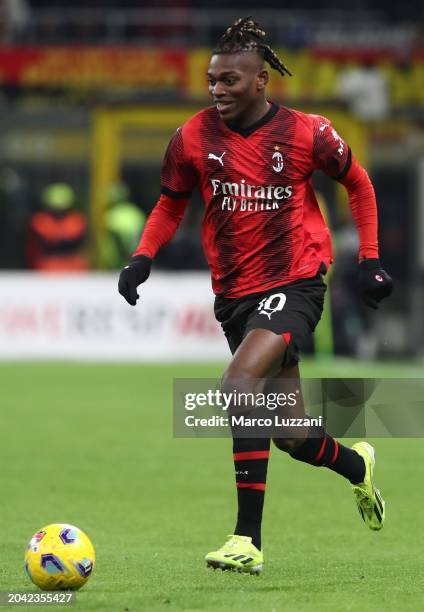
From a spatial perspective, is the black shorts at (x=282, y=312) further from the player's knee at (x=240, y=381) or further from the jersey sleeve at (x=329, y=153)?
the jersey sleeve at (x=329, y=153)

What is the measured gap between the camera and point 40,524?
789 centimetres

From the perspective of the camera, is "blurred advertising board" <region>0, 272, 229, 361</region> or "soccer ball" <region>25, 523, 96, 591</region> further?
→ "blurred advertising board" <region>0, 272, 229, 361</region>

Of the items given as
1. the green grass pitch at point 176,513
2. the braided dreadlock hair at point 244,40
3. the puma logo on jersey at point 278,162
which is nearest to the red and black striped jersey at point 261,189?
the puma logo on jersey at point 278,162

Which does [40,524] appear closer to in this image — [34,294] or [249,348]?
[249,348]

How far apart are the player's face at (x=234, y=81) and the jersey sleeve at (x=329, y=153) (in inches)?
13.4

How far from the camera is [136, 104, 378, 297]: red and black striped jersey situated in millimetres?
6625

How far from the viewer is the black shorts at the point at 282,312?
21.1 ft

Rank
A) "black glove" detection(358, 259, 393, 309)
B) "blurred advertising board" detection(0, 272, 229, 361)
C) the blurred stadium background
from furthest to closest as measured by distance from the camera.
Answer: "blurred advertising board" detection(0, 272, 229, 361) < the blurred stadium background < "black glove" detection(358, 259, 393, 309)

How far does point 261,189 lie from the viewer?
662cm

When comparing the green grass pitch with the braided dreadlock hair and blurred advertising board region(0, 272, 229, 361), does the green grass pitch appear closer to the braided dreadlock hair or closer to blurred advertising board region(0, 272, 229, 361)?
the braided dreadlock hair

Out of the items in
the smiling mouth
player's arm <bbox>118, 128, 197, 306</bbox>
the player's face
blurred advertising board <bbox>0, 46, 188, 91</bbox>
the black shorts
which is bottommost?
the black shorts

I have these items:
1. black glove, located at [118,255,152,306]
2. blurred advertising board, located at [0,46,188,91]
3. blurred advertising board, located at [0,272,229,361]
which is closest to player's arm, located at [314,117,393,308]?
black glove, located at [118,255,152,306]

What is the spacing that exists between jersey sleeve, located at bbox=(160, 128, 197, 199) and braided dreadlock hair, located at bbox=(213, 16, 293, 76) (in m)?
0.43

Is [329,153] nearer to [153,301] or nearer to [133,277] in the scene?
[133,277]
